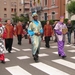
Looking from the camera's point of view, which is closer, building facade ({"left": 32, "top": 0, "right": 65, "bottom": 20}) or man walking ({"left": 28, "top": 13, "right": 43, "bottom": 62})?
man walking ({"left": 28, "top": 13, "right": 43, "bottom": 62})

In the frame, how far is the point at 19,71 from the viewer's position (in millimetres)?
7871

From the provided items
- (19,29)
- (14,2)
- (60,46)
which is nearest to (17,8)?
(14,2)

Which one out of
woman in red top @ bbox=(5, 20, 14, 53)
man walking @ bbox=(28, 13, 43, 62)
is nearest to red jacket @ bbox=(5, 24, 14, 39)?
woman in red top @ bbox=(5, 20, 14, 53)

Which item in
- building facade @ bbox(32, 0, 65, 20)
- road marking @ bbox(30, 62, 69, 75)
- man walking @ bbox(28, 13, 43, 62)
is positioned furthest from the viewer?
building facade @ bbox(32, 0, 65, 20)

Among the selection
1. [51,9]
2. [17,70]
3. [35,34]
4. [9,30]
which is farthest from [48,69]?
[51,9]

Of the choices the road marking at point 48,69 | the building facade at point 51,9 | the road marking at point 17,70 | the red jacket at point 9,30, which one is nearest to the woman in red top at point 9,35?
the red jacket at point 9,30

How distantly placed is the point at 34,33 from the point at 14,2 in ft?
310

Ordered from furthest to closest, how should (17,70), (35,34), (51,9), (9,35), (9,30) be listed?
(51,9) < (9,30) < (9,35) < (35,34) < (17,70)

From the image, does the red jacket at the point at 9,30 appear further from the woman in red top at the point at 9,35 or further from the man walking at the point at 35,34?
the man walking at the point at 35,34

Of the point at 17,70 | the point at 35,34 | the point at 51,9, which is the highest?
the point at 51,9

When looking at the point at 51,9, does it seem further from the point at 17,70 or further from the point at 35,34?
the point at 17,70

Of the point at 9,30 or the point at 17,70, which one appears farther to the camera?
the point at 9,30

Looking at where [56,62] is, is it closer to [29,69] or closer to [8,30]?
[29,69]

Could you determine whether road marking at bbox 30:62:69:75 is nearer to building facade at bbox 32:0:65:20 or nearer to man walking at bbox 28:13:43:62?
man walking at bbox 28:13:43:62
